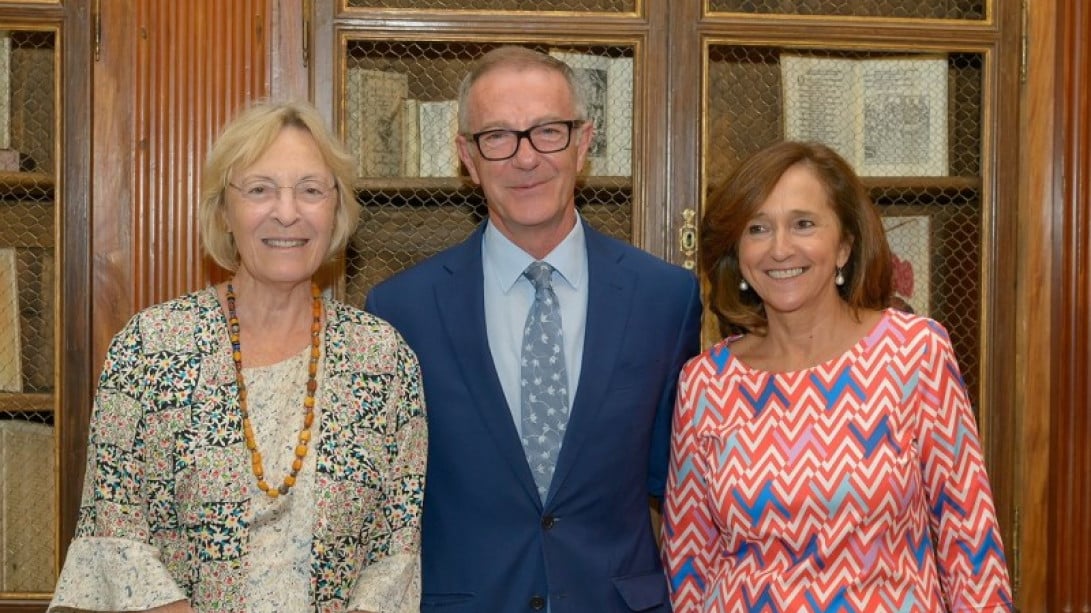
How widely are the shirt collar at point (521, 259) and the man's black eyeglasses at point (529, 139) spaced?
6.1 inches

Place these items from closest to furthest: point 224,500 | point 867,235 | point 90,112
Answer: point 224,500
point 867,235
point 90,112

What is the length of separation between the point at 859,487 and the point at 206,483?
105cm

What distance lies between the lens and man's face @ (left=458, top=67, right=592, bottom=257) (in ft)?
6.73

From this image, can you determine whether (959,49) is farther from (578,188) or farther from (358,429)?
(358,429)

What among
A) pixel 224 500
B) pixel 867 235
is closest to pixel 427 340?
pixel 224 500

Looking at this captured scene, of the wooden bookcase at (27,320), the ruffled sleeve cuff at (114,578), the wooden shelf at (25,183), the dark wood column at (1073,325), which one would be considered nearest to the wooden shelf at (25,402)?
the wooden bookcase at (27,320)

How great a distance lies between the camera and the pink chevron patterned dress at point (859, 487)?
1.85 meters

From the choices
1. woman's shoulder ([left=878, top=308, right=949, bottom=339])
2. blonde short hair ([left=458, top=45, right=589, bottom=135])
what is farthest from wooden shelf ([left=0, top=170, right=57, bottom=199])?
woman's shoulder ([left=878, top=308, right=949, bottom=339])

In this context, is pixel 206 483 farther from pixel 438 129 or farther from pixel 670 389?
pixel 438 129

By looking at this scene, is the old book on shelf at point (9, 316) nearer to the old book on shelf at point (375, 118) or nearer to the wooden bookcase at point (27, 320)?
the wooden bookcase at point (27, 320)

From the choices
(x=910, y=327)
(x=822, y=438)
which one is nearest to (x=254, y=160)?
(x=822, y=438)

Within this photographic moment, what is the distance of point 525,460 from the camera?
1959 millimetres

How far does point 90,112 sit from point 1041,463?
2382mm

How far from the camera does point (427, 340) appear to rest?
2051mm
